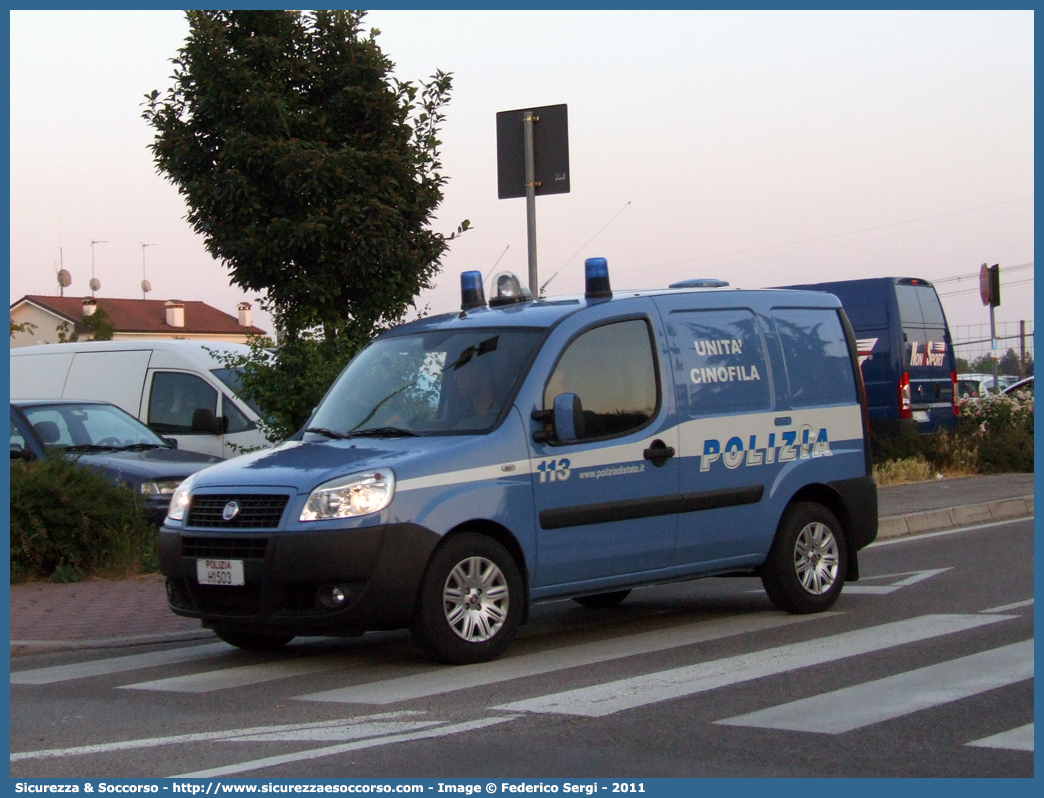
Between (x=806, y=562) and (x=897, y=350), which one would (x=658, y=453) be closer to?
(x=806, y=562)

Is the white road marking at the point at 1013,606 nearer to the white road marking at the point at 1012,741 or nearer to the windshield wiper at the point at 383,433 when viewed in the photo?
the white road marking at the point at 1012,741

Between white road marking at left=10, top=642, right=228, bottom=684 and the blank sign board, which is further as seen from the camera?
the blank sign board

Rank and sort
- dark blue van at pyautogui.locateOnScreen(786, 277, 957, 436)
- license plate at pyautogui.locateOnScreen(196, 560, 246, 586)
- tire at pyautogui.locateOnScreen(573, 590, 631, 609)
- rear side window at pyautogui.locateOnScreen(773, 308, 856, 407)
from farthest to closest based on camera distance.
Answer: dark blue van at pyautogui.locateOnScreen(786, 277, 957, 436) < tire at pyautogui.locateOnScreen(573, 590, 631, 609) < rear side window at pyautogui.locateOnScreen(773, 308, 856, 407) < license plate at pyautogui.locateOnScreen(196, 560, 246, 586)

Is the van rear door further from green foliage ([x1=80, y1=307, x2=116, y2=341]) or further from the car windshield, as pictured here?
green foliage ([x1=80, y1=307, x2=116, y2=341])

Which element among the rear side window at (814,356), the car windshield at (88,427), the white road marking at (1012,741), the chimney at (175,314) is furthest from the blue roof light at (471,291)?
the chimney at (175,314)

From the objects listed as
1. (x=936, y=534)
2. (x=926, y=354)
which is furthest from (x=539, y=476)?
(x=926, y=354)

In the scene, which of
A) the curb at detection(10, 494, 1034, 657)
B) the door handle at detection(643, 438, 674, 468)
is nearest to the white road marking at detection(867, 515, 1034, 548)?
the curb at detection(10, 494, 1034, 657)

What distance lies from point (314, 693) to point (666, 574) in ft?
8.16

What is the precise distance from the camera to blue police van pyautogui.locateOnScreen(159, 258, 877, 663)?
7.62 metres

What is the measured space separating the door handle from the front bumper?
5.32ft

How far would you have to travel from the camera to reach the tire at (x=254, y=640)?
8.75 meters

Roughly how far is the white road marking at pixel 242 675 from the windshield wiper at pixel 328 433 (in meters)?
1.29

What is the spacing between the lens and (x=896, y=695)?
22.1ft

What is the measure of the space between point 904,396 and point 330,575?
1341 centimetres
